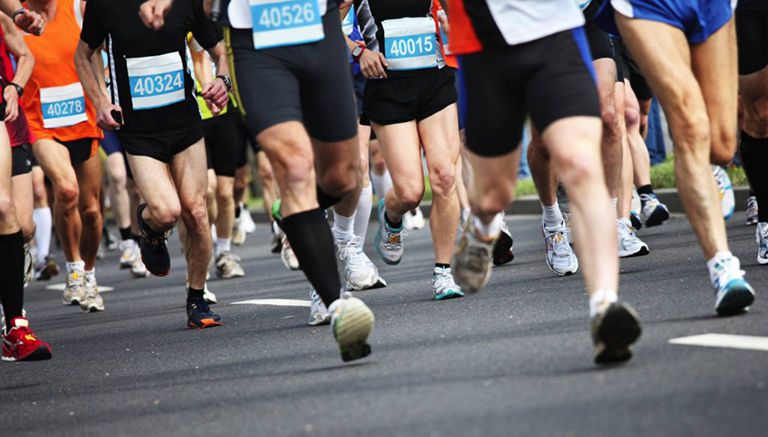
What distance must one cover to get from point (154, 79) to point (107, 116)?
33 centimetres

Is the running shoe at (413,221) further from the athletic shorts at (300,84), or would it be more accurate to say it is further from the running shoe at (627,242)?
the athletic shorts at (300,84)

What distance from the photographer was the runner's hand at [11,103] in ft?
23.9

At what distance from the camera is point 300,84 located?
5906 mm

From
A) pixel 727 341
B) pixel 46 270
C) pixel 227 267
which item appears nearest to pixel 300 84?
pixel 727 341

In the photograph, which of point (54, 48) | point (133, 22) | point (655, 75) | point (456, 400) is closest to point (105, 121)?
point (133, 22)

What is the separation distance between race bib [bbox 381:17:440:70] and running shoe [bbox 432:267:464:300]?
4.00 feet

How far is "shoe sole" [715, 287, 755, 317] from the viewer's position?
5.48 m

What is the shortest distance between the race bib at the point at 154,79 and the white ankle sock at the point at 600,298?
4097 millimetres

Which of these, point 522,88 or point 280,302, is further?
point 280,302

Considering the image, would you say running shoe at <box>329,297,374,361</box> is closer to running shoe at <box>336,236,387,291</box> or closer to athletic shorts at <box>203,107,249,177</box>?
running shoe at <box>336,236,387,291</box>

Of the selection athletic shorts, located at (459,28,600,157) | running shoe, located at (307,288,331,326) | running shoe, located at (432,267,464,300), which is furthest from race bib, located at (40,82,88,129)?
athletic shorts, located at (459,28,600,157)

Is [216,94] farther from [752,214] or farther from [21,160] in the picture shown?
[752,214]

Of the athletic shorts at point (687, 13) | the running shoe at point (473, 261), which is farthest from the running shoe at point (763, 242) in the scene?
the running shoe at point (473, 261)

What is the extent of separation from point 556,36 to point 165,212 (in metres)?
3.72
